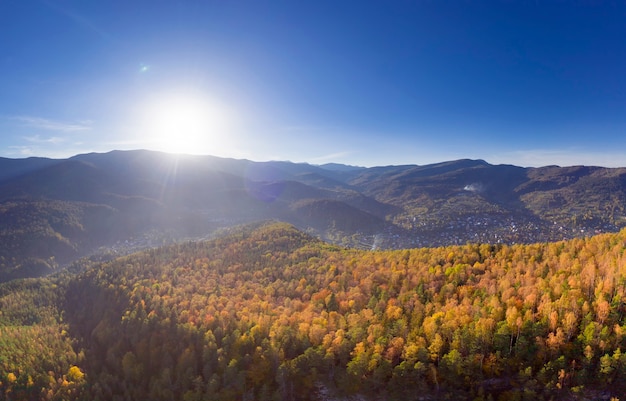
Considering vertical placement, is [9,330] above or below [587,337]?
below

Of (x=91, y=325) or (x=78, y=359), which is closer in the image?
(x=78, y=359)

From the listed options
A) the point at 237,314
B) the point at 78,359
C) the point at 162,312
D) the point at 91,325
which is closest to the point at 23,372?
the point at 78,359

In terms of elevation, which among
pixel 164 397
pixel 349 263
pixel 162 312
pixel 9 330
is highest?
pixel 349 263

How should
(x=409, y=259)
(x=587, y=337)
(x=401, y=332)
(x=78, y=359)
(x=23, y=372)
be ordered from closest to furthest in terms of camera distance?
1. (x=587, y=337)
2. (x=401, y=332)
3. (x=23, y=372)
4. (x=78, y=359)
5. (x=409, y=259)

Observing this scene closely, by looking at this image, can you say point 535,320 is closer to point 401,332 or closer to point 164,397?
point 401,332

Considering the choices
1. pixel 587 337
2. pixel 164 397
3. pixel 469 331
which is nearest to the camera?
pixel 587 337

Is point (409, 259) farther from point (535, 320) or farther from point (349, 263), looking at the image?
point (535, 320)
